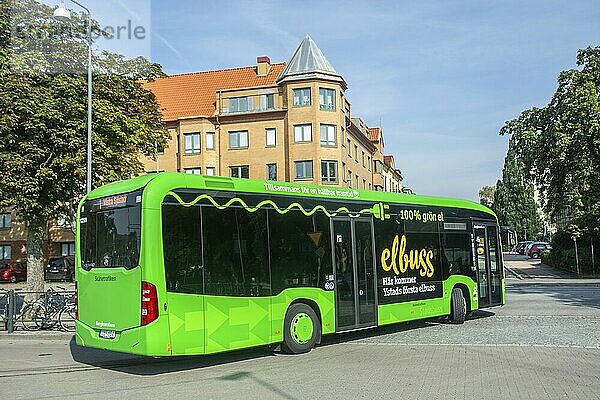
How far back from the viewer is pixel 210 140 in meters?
56.2

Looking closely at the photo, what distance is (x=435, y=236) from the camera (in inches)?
624

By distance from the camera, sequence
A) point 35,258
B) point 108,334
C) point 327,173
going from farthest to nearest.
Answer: point 327,173 < point 35,258 < point 108,334

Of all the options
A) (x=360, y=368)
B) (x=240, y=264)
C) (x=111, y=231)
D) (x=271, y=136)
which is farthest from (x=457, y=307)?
(x=271, y=136)

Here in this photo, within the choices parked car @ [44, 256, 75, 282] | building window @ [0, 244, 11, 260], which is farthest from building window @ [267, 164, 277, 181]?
building window @ [0, 244, 11, 260]

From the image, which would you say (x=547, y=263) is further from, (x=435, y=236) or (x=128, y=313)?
(x=128, y=313)

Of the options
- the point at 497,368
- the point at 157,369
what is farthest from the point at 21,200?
the point at 497,368

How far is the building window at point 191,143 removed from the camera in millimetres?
56062

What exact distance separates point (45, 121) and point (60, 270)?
1248 inches

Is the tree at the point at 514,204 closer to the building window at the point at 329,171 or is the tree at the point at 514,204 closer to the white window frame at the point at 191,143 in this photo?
the building window at the point at 329,171

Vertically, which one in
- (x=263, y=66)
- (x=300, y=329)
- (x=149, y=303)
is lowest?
(x=300, y=329)

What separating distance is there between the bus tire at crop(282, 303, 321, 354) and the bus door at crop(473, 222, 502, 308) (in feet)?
20.3

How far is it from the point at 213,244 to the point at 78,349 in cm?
501

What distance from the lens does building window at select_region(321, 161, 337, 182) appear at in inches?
2046

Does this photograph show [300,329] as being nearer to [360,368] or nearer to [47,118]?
[360,368]
